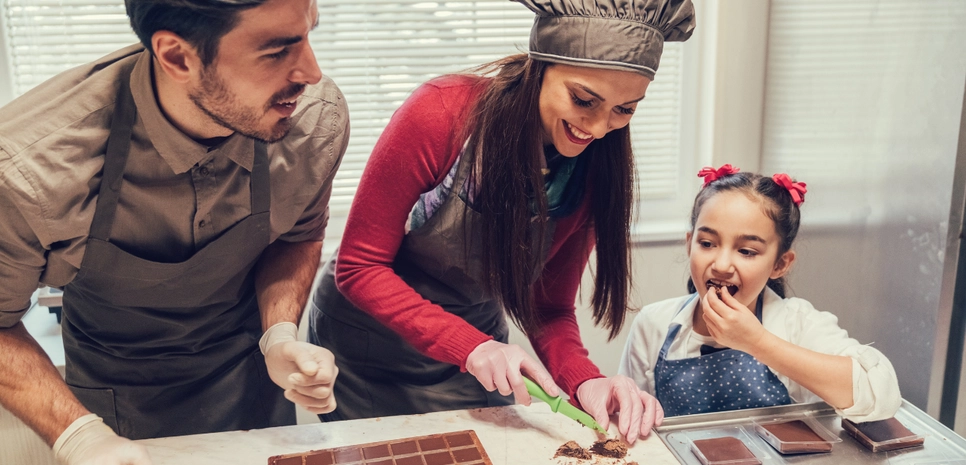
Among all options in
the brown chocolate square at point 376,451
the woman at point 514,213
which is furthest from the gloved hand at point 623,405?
the brown chocolate square at point 376,451

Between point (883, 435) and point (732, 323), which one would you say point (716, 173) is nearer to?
point (732, 323)

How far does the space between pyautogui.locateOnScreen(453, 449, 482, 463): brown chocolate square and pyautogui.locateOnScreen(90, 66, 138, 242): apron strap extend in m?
0.72

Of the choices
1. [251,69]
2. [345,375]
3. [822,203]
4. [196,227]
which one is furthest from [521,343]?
[251,69]

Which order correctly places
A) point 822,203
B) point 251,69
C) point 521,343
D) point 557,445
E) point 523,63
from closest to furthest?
point 251,69 → point 557,445 → point 523,63 → point 822,203 → point 521,343

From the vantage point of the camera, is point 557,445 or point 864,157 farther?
point 864,157

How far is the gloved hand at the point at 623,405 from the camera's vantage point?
1.34 m

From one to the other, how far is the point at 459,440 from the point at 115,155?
76cm

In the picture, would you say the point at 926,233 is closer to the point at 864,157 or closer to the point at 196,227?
the point at 864,157

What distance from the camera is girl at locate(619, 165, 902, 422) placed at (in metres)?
1.41

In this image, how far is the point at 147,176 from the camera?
4.34 feet

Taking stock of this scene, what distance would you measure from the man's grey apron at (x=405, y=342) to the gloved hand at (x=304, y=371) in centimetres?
26

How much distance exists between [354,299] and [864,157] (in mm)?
1307

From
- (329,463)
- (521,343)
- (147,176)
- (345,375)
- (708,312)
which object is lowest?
(521,343)

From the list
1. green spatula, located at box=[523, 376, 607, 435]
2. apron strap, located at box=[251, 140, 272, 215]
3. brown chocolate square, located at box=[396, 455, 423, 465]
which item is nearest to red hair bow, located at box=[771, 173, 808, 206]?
green spatula, located at box=[523, 376, 607, 435]
